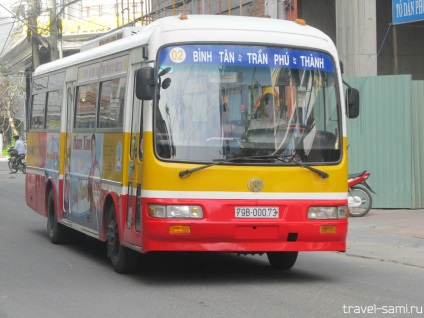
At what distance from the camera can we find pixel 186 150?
9547mm

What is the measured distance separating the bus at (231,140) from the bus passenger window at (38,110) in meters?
5.27

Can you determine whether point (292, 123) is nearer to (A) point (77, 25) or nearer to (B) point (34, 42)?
(B) point (34, 42)

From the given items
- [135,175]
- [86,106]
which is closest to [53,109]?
[86,106]

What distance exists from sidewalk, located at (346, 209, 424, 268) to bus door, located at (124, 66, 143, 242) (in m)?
4.14

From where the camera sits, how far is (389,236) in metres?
14.6

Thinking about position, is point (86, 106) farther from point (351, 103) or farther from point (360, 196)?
point (360, 196)

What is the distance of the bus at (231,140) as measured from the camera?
31.2 ft

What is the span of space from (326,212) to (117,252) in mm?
2659

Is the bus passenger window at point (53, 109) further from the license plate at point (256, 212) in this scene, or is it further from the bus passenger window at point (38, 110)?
the license plate at point (256, 212)

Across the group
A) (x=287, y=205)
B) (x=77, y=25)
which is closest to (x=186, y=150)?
(x=287, y=205)

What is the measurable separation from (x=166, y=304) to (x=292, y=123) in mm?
2558

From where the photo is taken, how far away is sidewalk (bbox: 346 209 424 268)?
1286 cm

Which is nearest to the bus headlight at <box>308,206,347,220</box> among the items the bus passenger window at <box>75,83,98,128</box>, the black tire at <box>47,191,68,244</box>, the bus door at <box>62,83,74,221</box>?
the bus passenger window at <box>75,83,98,128</box>

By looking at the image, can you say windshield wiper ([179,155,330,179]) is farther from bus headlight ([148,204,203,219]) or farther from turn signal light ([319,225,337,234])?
turn signal light ([319,225,337,234])
